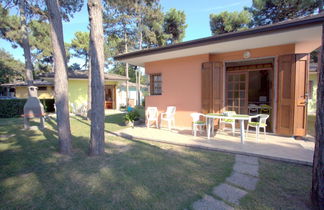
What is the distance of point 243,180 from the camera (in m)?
2.49

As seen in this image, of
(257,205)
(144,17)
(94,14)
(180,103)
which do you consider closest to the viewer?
(257,205)

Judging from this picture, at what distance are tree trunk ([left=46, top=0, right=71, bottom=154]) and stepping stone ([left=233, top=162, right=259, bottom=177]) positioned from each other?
3.59 m

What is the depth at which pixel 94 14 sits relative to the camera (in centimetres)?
333

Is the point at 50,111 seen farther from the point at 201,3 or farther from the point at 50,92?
the point at 201,3

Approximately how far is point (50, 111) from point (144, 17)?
10.3 metres

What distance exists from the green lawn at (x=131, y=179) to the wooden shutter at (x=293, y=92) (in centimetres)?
227

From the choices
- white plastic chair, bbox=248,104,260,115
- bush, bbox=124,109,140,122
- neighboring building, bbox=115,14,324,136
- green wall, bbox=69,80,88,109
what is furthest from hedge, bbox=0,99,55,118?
white plastic chair, bbox=248,104,260,115

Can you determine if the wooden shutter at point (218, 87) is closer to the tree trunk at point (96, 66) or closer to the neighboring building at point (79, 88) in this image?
the tree trunk at point (96, 66)

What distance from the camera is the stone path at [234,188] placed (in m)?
1.92

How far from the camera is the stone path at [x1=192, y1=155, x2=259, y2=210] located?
1919 millimetres

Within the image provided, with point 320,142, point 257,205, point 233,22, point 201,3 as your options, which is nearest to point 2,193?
point 257,205

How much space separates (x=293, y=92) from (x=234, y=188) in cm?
389

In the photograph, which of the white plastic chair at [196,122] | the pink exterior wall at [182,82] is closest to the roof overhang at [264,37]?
the pink exterior wall at [182,82]

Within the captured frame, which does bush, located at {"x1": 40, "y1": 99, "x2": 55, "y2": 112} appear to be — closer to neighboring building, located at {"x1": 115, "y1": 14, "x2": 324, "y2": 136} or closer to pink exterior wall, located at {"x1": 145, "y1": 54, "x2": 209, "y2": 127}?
neighboring building, located at {"x1": 115, "y1": 14, "x2": 324, "y2": 136}
